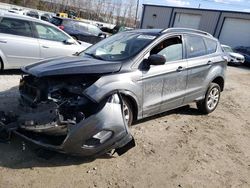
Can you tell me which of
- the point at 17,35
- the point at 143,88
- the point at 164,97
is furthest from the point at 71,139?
the point at 17,35

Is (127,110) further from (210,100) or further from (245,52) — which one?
(245,52)

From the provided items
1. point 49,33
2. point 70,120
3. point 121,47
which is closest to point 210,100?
point 121,47

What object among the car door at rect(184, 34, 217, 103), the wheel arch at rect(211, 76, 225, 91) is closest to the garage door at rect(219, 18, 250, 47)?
the wheel arch at rect(211, 76, 225, 91)

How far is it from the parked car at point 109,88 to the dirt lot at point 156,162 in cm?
29

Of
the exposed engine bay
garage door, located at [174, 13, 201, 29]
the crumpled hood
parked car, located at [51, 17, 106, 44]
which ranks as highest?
the crumpled hood

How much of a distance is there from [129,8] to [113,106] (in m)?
70.3

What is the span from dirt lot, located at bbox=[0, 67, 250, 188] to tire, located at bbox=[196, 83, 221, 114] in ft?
2.05

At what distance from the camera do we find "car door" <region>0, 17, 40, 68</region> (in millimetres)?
7668

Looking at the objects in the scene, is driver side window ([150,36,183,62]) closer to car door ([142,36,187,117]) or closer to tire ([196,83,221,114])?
car door ([142,36,187,117])

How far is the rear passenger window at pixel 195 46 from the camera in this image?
233 inches

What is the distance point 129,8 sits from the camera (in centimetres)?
7119

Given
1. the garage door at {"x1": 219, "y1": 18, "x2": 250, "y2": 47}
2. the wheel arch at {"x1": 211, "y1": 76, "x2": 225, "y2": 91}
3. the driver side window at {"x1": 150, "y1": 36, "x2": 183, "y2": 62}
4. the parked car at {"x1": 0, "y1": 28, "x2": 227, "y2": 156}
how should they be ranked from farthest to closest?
the garage door at {"x1": 219, "y1": 18, "x2": 250, "y2": 47}, the wheel arch at {"x1": 211, "y1": 76, "x2": 225, "y2": 91}, the driver side window at {"x1": 150, "y1": 36, "x2": 183, "y2": 62}, the parked car at {"x1": 0, "y1": 28, "x2": 227, "y2": 156}

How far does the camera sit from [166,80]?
17.3ft

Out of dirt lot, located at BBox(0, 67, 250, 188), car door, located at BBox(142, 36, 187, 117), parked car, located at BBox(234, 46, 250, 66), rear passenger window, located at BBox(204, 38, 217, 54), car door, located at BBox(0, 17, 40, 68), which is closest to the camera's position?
dirt lot, located at BBox(0, 67, 250, 188)
